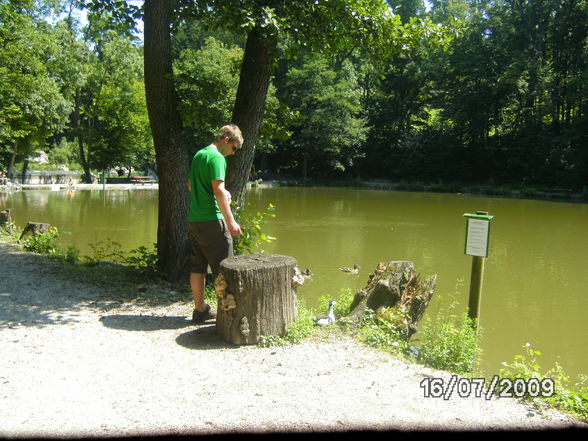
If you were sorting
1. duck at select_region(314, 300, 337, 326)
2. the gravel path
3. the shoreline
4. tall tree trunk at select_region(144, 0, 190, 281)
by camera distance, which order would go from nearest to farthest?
the gravel path → duck at select_region(314, 300, 337, 326) → tall tree trunk at select_region(144, 0, 190, 281) → the shoreline

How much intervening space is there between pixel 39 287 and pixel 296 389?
418 cm

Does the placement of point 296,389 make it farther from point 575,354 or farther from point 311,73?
point 311,73

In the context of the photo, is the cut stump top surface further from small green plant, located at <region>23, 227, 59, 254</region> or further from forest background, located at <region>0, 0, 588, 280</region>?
forest background, located at <region>0, 0, 588, 280</region>

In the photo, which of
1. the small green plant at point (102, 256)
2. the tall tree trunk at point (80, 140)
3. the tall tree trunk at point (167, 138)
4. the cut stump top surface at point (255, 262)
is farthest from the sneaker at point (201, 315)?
the tall tree trunk at point (80, 140)

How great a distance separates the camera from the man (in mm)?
4695

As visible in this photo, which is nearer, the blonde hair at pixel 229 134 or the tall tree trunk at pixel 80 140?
the blonde hair at pixel 229 134

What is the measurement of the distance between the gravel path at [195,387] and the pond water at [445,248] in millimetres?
2389

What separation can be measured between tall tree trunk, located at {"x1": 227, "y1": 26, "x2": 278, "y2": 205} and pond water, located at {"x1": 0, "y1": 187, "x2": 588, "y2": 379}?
2.09m

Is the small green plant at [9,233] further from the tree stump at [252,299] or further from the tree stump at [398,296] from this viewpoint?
the tree stump at [398,296]

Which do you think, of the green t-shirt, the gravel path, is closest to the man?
the green t-shirt

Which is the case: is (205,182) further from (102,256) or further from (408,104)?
(408,104)

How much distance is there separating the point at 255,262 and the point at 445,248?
9915 millimetres

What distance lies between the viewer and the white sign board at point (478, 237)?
5.46 metres

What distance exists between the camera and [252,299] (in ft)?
15.1
